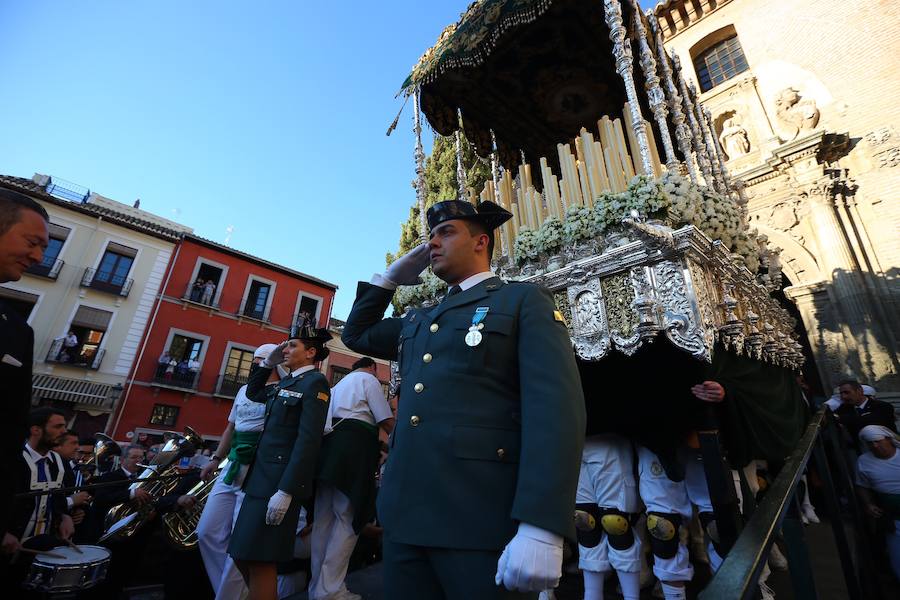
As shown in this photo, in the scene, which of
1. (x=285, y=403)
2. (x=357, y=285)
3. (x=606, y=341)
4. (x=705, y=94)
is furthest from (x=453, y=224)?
(x=705, y=94)

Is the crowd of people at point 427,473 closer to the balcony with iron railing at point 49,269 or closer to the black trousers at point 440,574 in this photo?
the black trousers at point 440,574

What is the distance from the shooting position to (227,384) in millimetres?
19562

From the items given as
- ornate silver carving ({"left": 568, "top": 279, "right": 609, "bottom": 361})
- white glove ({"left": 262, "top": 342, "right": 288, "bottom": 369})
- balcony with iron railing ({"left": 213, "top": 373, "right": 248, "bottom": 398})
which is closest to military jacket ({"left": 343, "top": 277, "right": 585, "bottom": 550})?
ornate silver carving ({"left": 568, "top": 279, "right": 609, "bottom": 361})

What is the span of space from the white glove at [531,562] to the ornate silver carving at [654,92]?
3509 mm

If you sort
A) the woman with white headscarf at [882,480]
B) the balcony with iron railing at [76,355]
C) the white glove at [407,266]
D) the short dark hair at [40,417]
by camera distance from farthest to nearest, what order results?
the balcony with iron railing at [76,355]
the short dark hair at [40,417]
the woman with white headscarf at [882,480]
the white glove at [407,266]

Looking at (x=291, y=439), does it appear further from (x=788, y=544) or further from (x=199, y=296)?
(x=199, y=296)

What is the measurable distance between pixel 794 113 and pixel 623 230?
11666 millimetres

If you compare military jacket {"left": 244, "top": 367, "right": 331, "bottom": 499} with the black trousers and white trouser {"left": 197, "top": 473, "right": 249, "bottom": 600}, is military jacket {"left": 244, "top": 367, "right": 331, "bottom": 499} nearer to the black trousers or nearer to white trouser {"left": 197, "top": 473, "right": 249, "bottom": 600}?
white trouser {"left": 197, "top": 473, "right": 249, "bottom": 600}

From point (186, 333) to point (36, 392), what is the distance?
5.53 meters

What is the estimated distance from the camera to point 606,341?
3135 mm

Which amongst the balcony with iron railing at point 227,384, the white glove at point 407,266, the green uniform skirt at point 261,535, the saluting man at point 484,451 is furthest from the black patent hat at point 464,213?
the balcony with iron railing at point 227,384

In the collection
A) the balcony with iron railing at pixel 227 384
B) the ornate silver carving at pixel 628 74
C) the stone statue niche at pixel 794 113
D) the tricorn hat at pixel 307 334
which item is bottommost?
the tricorn hat at pixel 307 334

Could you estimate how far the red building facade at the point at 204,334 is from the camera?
17.7m

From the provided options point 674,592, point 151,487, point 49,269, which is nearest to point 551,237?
point 674,592
